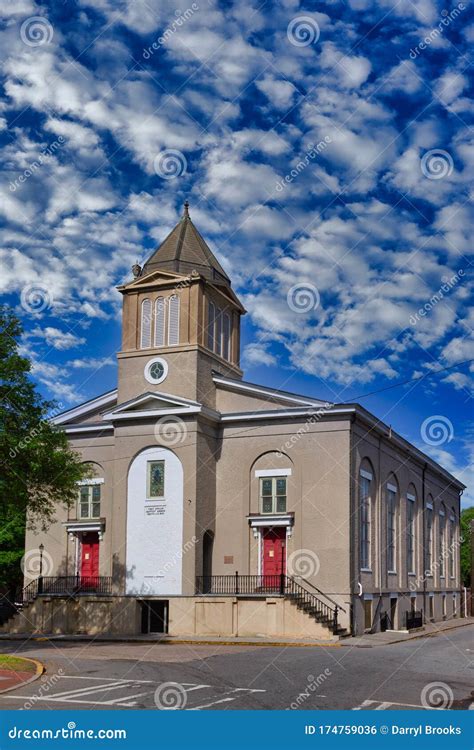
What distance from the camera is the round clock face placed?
3891 centimetres

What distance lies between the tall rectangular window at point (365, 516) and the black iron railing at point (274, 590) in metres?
3.29

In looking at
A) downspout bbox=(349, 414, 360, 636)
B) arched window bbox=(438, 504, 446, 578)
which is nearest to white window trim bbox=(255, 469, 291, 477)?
downspout bbox=(349, 414, 360, 636)

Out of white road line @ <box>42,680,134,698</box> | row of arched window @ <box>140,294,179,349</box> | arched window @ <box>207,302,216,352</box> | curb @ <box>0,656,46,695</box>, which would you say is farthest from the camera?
arched window @ <box>207,302,216,352</box>

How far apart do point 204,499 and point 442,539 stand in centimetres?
2582

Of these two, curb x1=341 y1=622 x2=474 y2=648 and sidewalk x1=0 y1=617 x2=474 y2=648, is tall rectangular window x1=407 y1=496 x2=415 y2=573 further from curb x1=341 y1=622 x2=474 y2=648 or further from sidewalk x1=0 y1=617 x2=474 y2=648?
sidewalk x1=0 y1=617 x2=474 y2=648

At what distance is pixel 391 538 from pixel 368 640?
34.5ft

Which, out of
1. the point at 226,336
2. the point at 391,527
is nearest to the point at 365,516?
the point at 391,527

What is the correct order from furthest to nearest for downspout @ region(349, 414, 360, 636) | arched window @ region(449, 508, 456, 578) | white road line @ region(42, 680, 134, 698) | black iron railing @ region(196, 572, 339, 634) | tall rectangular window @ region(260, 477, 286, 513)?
1. arched window @ region(449, 508, 456, 578)
2. tall rectangular window @ region(260, 477, 286, 513)
3. downspout @ region(349, 414, 360, 636)
4. black iron railing @ region(196, 572, 339, 634)
5. white road line @ region(42, 680, 134, 698)

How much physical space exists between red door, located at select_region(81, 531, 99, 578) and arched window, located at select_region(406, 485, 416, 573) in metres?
16.7

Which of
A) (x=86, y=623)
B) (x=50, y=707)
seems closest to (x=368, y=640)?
(x=86, y=623)

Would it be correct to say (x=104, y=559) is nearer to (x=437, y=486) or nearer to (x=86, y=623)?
(x=86, y=623)

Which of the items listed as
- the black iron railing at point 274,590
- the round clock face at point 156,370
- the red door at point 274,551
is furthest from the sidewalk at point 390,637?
the round clock face at point 156,370

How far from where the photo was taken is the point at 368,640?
110 feet

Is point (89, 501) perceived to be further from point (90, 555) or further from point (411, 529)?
point (411, 529)
